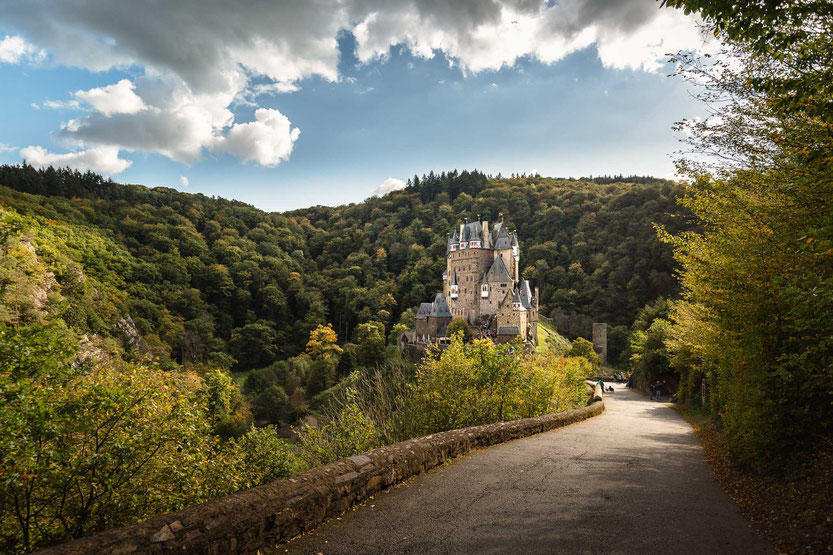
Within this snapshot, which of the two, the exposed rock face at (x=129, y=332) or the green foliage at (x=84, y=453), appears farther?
the exposed rock face at (x=129, y=332)

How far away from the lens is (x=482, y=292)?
62938mm

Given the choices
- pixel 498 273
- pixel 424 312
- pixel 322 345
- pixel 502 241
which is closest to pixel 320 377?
pixel 322 345

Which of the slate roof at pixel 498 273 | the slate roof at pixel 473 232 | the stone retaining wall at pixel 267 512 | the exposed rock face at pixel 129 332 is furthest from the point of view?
the slate roof at pixel 473 232

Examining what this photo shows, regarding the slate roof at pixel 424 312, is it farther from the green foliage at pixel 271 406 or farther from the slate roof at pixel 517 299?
the green foliage at pixel 271 406

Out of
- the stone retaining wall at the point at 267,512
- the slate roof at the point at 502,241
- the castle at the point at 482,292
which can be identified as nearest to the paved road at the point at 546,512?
the stone retaining wall at the point at 267,512

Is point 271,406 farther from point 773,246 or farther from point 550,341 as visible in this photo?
point 773,246

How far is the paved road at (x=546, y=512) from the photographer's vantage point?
422 centimetres

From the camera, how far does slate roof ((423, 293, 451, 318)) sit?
66500 mm

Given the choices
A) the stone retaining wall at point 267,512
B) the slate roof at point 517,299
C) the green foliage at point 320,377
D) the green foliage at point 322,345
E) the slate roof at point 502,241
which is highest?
the slate roof at point 502,241

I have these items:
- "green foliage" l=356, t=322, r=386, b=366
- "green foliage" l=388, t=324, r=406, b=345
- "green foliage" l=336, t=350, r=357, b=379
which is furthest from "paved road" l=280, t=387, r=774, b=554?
"green foliage" l=388, t=324, r=406, b=345

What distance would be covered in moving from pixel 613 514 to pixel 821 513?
224 cm

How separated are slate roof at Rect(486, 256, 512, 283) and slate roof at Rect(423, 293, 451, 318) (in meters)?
8.66

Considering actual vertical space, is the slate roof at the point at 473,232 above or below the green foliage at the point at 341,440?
above

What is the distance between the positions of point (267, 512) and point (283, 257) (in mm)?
109342
